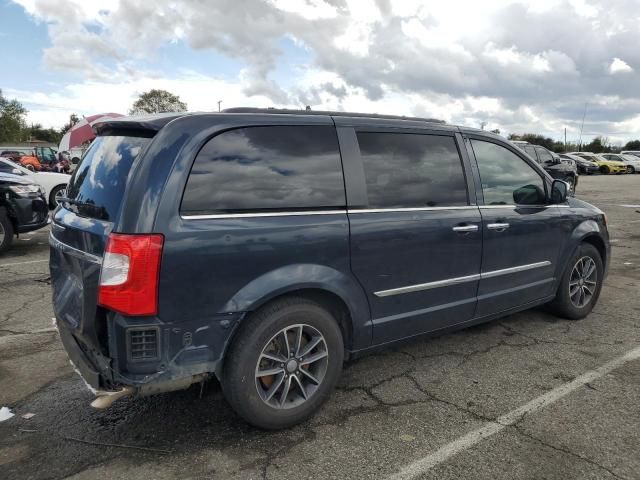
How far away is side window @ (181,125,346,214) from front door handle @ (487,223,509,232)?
1358 millimetres

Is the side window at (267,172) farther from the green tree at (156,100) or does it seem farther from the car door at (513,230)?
the green tree at (156,100)

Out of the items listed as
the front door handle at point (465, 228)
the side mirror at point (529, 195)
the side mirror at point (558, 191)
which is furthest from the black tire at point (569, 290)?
the front door handle at point (465, 228)

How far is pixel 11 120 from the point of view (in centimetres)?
7406

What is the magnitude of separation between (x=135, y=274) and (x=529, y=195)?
327 centimetres

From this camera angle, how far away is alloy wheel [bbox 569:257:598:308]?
4.79 metres

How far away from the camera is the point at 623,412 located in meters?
3.13

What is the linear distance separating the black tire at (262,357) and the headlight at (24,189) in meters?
6.95

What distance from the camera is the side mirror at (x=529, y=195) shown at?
413 cm

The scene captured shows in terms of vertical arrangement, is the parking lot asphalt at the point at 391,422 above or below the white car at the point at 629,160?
below

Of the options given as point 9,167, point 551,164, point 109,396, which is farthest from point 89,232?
point 551,164

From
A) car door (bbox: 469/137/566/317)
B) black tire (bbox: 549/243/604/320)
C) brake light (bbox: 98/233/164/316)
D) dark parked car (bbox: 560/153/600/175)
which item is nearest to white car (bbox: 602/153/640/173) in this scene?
dark parked car (bbox: 560/153/600/175)

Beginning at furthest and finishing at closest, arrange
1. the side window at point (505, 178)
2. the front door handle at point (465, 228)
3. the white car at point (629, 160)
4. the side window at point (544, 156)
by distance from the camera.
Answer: the white car at point (629, 160), the side window at point (544, 156), the side window at point (505, 178), the front door handle at point (465, 228)

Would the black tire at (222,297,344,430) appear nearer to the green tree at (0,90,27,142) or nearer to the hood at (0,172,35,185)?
the hood at (0,172,35,185)

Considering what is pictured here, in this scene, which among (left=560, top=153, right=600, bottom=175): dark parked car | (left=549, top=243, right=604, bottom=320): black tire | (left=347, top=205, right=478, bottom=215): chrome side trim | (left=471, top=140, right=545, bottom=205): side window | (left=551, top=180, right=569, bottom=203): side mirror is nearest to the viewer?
(left=347, top=205, right=478, bottom=215): chrome side trim
